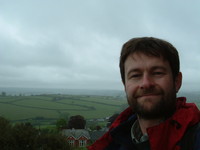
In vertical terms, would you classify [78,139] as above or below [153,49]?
below

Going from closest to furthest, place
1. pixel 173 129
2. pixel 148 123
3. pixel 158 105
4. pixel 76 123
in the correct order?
pixel 173 129, pixel 158 105, pixel 148 123, pixel 76 123

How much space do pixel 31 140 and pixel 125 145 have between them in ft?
61.1

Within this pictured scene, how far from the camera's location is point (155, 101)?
7.61 feet

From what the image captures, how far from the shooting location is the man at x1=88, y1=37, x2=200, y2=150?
2029 millimetres

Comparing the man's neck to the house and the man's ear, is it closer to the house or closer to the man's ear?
the man's ear

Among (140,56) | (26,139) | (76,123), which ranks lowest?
(76,123)

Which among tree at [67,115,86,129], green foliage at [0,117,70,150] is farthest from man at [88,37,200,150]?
tree at [67,115,86,129]

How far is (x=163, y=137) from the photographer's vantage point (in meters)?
2.09

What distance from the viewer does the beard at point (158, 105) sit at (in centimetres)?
231

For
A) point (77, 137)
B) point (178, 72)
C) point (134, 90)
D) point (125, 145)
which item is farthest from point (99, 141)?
point (77, 137)

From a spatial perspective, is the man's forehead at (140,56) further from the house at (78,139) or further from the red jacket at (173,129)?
the house at (78,139)

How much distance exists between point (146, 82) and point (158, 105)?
0.93 ft

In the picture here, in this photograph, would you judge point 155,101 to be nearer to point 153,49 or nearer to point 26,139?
point 153,49

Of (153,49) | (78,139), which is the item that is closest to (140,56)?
(153,49)
